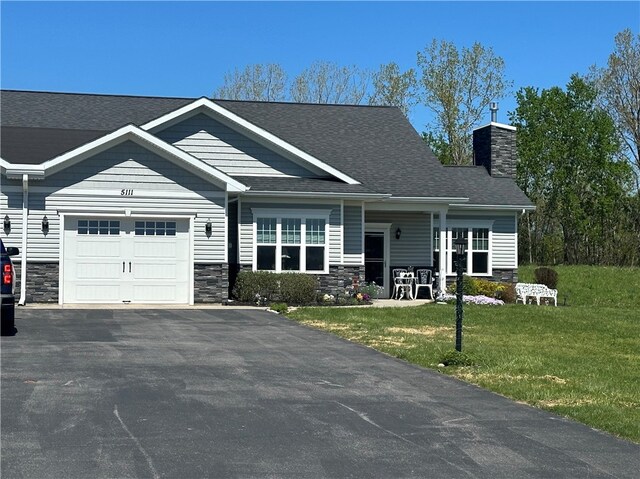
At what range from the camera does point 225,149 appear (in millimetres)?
26203

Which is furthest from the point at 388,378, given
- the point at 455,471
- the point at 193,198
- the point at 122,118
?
the point at 122,118

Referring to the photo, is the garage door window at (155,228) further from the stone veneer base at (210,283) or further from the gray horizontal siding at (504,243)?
the gray horizontal siding at (504,243)

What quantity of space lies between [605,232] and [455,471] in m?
48.3

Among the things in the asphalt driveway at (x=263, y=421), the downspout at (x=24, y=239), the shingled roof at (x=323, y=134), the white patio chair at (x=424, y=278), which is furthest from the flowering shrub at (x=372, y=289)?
the asphalt driveway at (x=263, y=421)

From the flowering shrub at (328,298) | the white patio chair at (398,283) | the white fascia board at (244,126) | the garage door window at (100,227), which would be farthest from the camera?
the white patio chair at (398,283)

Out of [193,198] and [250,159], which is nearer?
[193,198]

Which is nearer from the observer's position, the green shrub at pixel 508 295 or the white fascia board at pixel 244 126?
the white fascia board at pixel 244 126

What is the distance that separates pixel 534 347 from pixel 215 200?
33.7ft

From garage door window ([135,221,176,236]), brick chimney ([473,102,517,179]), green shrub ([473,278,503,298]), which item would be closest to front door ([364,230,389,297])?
green shrub ([473,278,503,298])

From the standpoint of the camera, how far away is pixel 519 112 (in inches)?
2170

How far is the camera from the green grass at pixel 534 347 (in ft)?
36.0

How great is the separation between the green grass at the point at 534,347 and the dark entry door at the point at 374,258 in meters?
4.67

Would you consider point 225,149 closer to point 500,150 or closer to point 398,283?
point 398,283

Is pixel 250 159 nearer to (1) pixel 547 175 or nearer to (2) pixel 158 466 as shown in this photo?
(2) pixel 158 466
